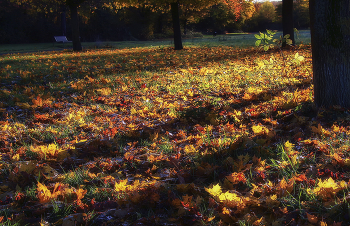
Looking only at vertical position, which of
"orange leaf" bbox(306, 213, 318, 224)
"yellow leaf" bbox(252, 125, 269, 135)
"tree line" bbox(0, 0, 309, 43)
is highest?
"tree line" bbox(0, 0, 309, 43)

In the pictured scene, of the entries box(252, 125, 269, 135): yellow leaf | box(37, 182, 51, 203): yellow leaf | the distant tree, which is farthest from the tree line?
the distant tree

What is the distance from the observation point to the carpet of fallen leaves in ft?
6.41

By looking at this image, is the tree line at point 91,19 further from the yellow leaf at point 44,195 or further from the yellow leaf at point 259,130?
the yellow leaf at point 44,195

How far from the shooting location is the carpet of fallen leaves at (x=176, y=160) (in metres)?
1.95

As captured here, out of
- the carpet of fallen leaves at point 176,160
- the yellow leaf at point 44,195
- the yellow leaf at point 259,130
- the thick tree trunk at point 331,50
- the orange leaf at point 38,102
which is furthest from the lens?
the orange leaf at point 38,102

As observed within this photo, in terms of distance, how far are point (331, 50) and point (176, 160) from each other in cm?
251

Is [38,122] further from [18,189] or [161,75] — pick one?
[161,75]

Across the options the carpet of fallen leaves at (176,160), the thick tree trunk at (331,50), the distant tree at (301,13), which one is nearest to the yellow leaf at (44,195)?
the carpet of fallen leaves at (176,160)

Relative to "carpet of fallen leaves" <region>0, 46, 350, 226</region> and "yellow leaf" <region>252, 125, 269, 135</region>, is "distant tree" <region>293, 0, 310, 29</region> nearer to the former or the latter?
"carpet of fallen leaves" <region>0, 46, 350, 226</region>

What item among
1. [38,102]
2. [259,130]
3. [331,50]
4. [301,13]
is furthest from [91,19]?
[301,13]

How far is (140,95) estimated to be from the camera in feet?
18.5

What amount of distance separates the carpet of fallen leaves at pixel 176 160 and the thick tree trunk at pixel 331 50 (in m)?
0.24

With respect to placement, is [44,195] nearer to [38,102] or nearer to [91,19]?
[38,102]

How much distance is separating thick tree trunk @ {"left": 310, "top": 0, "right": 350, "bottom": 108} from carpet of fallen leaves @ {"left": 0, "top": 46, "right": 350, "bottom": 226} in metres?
0.24
